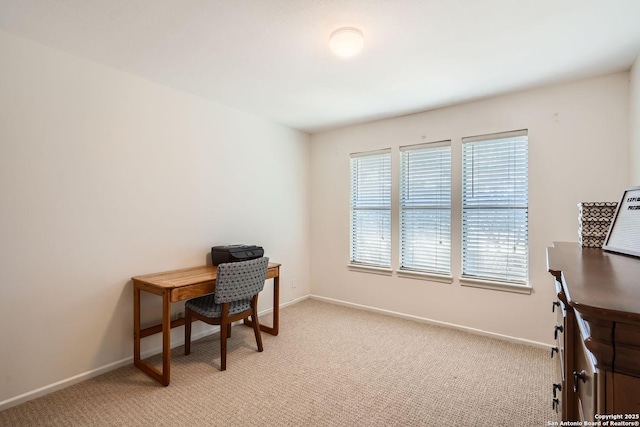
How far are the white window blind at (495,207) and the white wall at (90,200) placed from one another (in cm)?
263

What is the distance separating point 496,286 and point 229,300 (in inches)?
103

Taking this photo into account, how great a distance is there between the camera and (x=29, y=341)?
2.12 metres

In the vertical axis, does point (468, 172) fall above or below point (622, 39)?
below

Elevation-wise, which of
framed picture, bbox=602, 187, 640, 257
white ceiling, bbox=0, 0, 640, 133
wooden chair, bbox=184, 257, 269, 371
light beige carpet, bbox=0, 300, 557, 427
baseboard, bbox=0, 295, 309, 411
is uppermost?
white ceiling, bbox=0, 0, 640, 133

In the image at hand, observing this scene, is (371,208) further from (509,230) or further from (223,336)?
(223,336)

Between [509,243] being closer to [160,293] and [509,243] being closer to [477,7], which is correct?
[477,7]

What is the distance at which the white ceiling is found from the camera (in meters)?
1.76

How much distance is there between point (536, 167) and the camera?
2.88 m

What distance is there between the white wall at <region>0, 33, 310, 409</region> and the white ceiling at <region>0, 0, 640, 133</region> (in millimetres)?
266

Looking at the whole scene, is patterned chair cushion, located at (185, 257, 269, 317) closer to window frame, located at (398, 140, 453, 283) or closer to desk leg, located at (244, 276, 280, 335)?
desk leg, located at (244, 276, 280, 335)

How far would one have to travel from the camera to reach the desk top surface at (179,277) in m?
2.42

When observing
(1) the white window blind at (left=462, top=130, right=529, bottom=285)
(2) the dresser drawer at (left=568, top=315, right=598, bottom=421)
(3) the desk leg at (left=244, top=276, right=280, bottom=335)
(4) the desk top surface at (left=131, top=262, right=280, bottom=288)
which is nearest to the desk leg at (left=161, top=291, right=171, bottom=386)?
(4) the desk top surface at (left=131, top=262, right=280, bottom=288)

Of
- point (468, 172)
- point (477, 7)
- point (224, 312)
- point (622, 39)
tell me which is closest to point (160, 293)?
point (224, 312)

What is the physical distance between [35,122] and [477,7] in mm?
3010
